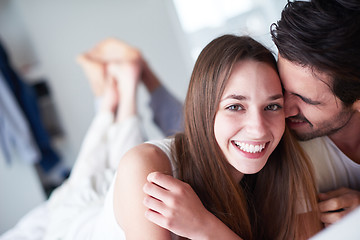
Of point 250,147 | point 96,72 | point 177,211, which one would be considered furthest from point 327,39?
point 96,72

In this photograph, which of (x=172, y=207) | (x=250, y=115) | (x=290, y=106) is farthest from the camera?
(x=290, y=106)

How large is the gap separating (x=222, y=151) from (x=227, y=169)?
0.06m

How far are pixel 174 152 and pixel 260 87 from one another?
1.05ft

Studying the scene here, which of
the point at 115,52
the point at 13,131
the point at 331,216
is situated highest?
the point at 115,52

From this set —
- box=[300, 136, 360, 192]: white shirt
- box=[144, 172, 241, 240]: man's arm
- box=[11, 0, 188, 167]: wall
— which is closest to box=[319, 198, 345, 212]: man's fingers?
box=[300, 136, 360, 192]: white shirt

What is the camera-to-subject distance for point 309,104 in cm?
90

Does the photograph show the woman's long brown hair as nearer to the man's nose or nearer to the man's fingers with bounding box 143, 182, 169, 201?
the man's nose

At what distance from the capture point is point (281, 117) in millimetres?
846

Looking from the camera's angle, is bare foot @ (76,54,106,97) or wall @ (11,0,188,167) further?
wall @ (11,0,188,167)

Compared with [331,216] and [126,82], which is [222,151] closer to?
[331,216]

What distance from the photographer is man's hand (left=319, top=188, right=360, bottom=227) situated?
92 centimetres

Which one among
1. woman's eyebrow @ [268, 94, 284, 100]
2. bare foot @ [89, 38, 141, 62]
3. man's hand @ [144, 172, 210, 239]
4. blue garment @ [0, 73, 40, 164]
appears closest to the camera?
man's hand @ [144, 172, 210, 239]

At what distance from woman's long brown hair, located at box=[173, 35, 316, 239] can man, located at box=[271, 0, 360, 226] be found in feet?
0.19

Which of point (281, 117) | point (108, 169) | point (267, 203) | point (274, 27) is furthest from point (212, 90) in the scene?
point (108, 169)
